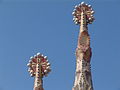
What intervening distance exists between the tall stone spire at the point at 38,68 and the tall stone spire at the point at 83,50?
1.49 meters

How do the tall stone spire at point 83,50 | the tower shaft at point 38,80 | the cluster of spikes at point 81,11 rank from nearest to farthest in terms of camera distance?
the tower shaft at point 38,80 < the tall stone spire at point 83,50 < the cluster of spikes at point 81,11

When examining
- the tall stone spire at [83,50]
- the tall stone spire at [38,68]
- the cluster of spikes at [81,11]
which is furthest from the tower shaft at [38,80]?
the cluster of spikes at [81,11]

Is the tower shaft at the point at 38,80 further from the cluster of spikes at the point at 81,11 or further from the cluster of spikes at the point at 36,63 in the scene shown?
the cluster of spikes at the point at 81,11

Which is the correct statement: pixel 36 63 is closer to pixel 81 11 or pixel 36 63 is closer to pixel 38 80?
pixel 38 80

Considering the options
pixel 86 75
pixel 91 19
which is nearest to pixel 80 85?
pixel 86 75

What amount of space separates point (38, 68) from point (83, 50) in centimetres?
245

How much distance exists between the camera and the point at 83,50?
23.6 m

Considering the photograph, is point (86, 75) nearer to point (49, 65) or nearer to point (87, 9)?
point (49, 65)

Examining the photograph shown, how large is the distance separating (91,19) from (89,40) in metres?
1.06

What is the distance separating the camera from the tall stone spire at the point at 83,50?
2261cm

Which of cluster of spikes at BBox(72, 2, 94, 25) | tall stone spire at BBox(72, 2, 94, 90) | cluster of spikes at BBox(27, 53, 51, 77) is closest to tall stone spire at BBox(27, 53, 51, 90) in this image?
cluster of spikes at BBox(27, 53, 51, 77)

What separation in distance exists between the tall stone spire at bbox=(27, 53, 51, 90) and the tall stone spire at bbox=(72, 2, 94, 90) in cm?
149

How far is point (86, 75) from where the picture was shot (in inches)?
901

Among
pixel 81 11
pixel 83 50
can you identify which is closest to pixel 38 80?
pixel 83 50
